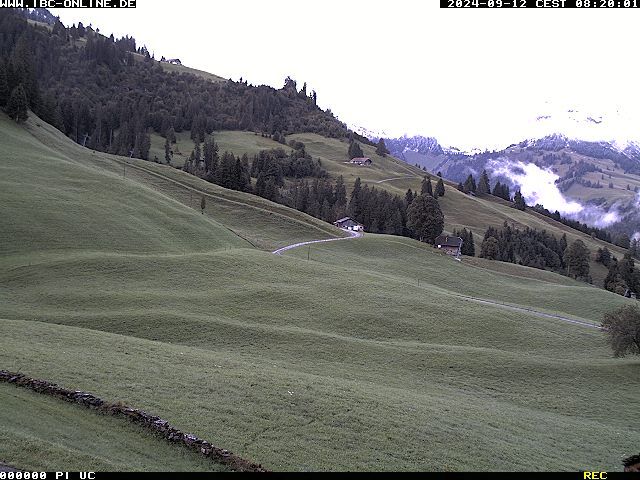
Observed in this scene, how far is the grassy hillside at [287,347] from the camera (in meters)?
23.9

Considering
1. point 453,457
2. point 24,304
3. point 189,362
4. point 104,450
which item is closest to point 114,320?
point 24,304

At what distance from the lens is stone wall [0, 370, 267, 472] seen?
62.8ft

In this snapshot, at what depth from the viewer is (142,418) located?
21.1 metres

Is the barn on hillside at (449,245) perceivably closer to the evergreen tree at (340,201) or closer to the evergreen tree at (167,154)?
the evergreen tree at (340,201)

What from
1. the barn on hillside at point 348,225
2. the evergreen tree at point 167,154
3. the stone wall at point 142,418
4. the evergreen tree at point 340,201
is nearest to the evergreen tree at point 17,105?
the evergreen tree at point 167,154

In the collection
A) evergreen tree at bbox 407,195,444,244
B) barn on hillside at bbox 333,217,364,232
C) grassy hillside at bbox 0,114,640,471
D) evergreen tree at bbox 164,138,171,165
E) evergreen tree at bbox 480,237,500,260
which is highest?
evergreen tree at bbox 164,138,171,165

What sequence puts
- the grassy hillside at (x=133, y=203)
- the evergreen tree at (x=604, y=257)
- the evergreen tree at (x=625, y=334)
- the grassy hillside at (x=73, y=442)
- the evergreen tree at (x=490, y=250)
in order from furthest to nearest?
the evergreen tree at (x=604, y=257) < the evergreen tree at (x=490, y=250) < the grassy hillside at (x=133, y=203) < the evergreen tree at (x=625, y=334) < the grassy hillside at (x=73, y=442)

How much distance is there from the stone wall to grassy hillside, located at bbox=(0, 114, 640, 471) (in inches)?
37.1

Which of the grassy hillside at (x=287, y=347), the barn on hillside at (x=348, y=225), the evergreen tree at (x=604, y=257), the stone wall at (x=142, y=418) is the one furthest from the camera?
the evergreen tree at (x=604, y=257)

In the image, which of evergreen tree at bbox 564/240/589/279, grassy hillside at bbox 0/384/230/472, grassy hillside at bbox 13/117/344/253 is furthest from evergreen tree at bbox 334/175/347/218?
grassy hillside at bbox 0/384/230/472

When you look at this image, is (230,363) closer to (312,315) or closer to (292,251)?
(312,315)

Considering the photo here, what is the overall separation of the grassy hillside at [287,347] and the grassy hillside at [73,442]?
0.65 metres

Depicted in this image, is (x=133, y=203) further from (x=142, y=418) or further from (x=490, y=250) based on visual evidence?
(x=490, y=250)

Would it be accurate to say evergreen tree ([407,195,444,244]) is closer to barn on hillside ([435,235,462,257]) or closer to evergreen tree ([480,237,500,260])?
barn on hillside ([435,235,462,257])
